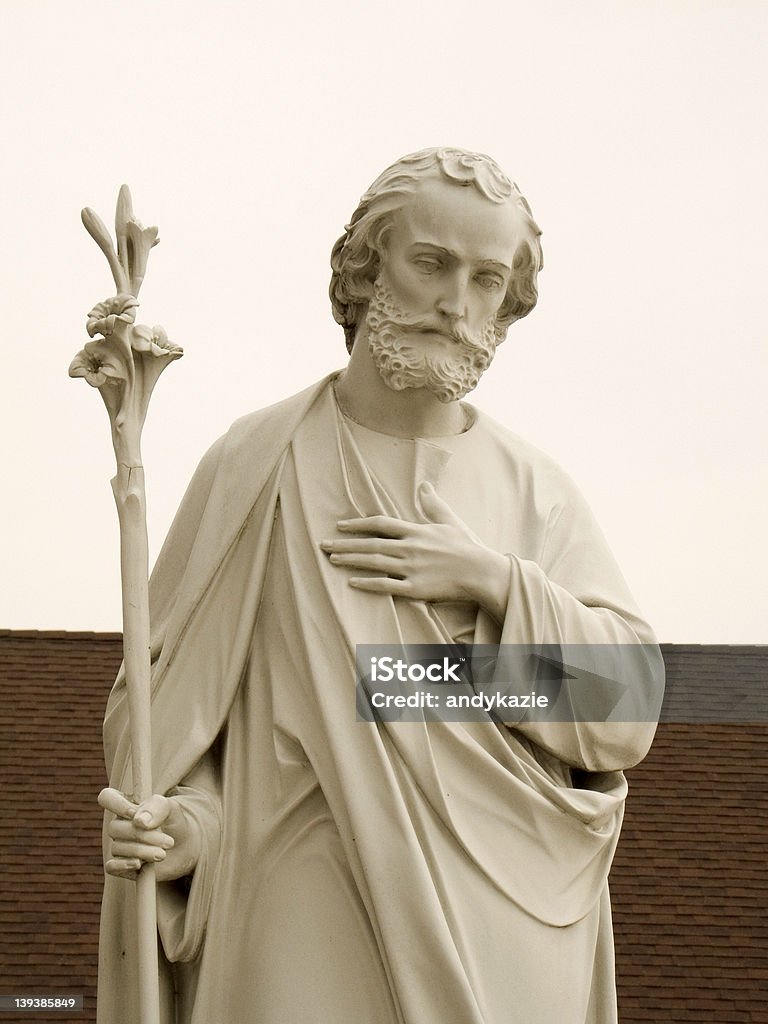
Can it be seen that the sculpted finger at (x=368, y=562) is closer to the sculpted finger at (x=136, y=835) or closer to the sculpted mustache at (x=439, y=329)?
the sculpted mustache at (x=439, y=329)

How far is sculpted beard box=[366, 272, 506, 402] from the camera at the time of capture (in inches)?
266

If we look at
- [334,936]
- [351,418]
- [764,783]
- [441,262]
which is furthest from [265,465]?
[764,783]

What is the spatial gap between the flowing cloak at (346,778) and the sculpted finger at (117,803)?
402 millimetres

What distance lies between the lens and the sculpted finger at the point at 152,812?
5977 millimetres

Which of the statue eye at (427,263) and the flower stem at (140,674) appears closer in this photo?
the flower stem at (140,674)

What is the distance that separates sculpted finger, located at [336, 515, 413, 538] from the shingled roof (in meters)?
7.41

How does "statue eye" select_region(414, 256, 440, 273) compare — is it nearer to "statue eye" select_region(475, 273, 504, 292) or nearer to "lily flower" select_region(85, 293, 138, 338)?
"statue eye" select_region(475, 273, 504, 292)

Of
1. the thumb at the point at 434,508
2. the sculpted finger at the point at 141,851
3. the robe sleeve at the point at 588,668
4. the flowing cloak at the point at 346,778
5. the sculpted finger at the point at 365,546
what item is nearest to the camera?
the sculpted finger at the point at 141,851

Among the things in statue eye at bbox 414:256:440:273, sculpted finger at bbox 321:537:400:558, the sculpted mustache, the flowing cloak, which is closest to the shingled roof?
the flowing cloak

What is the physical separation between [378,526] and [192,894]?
128cm

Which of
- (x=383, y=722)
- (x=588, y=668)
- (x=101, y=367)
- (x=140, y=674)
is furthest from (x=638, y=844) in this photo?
(x=101, y=367)

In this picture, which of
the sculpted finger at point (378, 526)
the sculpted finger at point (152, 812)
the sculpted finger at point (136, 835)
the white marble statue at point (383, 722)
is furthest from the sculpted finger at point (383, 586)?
the sculpted finger at point (136, 835)

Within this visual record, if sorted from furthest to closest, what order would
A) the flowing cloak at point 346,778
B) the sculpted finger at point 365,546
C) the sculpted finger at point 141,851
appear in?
the sculpted finger at point 365,546 → the flowing cloak at point 346,778 → the sculpted finger at point 141,851

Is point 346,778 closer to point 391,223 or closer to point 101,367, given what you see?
point 101,367
